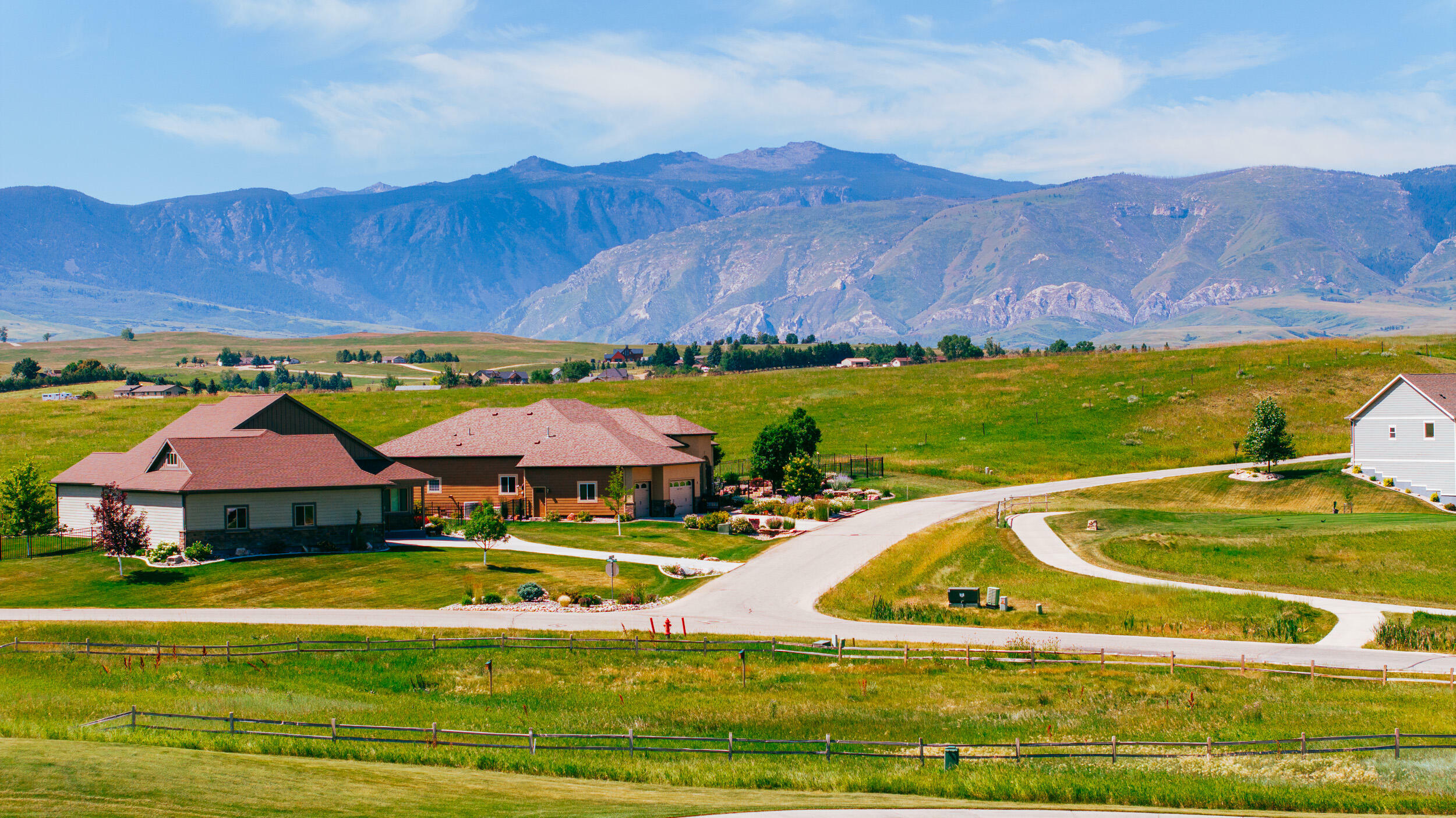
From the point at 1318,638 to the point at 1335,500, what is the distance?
108 feet

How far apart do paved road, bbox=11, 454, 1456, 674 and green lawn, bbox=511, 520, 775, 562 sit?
2.98 m

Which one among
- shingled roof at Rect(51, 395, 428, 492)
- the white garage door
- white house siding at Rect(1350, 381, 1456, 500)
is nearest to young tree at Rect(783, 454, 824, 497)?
the white garage door

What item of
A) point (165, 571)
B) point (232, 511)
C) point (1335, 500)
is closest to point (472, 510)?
point (232, 511)

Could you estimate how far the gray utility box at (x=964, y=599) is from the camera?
1818 inches

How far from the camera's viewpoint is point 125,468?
6150 centimetres

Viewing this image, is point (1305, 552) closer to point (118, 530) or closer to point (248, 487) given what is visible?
point (248, 487)

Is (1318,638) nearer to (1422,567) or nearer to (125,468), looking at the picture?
(1422,567)

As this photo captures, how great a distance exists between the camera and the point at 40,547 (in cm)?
5856

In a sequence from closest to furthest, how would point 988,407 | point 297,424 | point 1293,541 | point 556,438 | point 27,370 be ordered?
point 1293,541 < point 297,424 < point 556,438 < point 988,407 < point 27,370

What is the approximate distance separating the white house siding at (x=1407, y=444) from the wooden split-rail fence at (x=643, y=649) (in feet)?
138

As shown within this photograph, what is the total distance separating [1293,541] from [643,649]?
31.6m

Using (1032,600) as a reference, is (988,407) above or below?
above

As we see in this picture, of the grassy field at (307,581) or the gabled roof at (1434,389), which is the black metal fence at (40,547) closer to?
the grassy field at (307,581)

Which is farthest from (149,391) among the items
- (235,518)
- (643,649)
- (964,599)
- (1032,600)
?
(1032,600)
